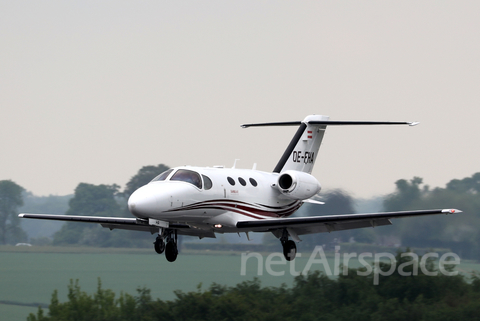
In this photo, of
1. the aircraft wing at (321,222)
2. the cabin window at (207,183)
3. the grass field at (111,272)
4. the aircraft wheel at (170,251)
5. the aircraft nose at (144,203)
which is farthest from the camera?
the grass field at (111,272)

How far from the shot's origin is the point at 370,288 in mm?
69250

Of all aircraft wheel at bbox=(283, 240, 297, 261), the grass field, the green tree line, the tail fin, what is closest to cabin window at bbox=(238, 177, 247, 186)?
aircraft wheel at bbox=(283, 240, 297, 261)

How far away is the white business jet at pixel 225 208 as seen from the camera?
20750mm

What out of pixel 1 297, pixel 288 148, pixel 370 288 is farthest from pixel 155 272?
pixel 288 148

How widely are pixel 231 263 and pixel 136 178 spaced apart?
23.6m

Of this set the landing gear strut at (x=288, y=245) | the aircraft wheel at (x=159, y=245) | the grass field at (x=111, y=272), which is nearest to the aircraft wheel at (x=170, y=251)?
the aircraft wheel at (x=159, y=245)

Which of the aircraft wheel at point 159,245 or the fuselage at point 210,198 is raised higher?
the fuselage at point 210,198

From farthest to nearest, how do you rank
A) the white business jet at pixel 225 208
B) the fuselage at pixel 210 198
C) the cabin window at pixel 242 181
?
the cabin window at pixel 242 181, the white business jet at pixel 225 208, the fuselage at pixel 210 198

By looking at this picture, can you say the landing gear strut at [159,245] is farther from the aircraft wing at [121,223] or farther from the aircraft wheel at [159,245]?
the aircraft wing at [121,223]

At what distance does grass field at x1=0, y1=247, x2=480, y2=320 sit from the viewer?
310 feet

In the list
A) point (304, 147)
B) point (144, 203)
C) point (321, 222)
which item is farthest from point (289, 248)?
point (144, 203)

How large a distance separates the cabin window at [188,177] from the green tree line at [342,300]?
45.4m

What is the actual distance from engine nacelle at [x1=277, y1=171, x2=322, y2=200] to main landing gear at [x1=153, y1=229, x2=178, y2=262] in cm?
508

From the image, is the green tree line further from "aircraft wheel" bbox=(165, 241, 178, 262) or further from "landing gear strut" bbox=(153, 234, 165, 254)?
"landing gear strut" bbox=(153, 234, 165, 254)
